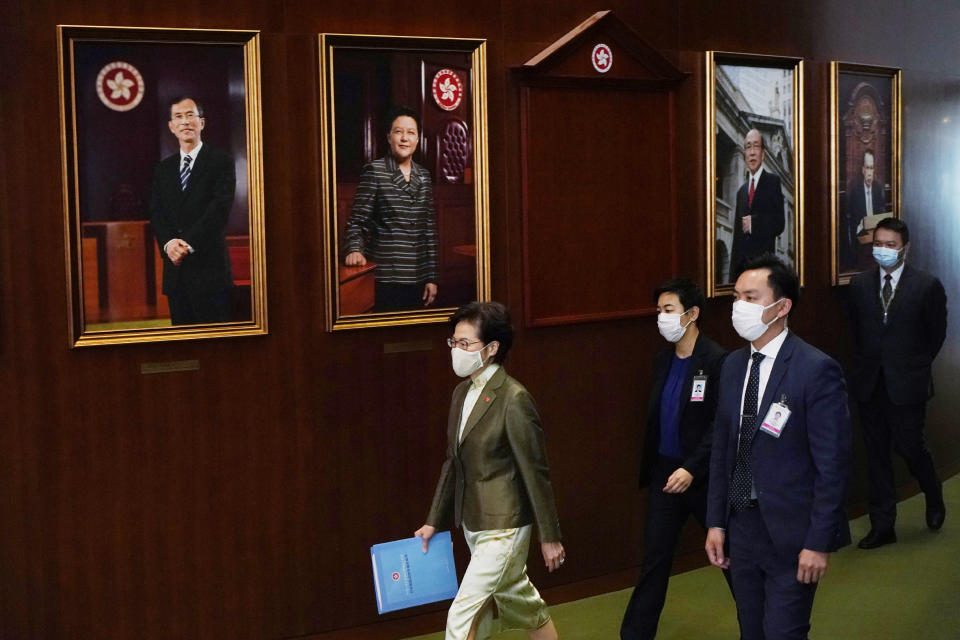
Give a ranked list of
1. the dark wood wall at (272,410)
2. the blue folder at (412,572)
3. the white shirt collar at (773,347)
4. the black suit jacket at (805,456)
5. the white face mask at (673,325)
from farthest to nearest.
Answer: the white face mask at (673,325) → the dark wood wall at (272,410) → the blue folder at (412,572) → the white shirt collar at (773,347) → the black suit jacket at (805,456)

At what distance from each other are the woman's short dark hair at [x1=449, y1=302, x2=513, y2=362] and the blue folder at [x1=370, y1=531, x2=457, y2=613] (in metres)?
0.75

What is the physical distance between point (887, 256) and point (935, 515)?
1.72 m

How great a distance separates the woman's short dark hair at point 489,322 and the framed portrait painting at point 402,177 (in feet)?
3.65

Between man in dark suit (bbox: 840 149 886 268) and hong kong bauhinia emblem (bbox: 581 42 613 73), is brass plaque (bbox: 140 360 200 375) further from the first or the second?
man in dark suit (bbox: 840 149 886 268)

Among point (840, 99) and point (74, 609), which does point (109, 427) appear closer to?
point (74, 609)

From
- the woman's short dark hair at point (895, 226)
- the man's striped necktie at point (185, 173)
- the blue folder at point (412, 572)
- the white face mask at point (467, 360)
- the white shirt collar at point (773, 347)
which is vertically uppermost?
the man's striped necktie at point (185, 173)

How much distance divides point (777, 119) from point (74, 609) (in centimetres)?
480

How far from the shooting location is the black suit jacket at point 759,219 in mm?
7160

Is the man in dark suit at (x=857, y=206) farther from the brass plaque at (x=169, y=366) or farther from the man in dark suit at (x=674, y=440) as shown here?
the brass plaque at (x=169, y=366)

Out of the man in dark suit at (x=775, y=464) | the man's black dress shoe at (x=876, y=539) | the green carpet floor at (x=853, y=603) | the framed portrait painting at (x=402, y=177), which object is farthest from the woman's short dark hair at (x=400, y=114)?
the man's black dress shoe at (x=876, y=539)

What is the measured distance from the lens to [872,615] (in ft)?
20.2

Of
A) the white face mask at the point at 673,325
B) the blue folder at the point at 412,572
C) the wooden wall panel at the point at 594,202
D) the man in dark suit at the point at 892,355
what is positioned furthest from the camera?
the man in dark suit at the point at 892,355

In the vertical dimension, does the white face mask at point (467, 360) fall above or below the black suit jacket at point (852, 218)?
below

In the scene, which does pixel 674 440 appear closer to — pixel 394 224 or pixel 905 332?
pixel 394 224
